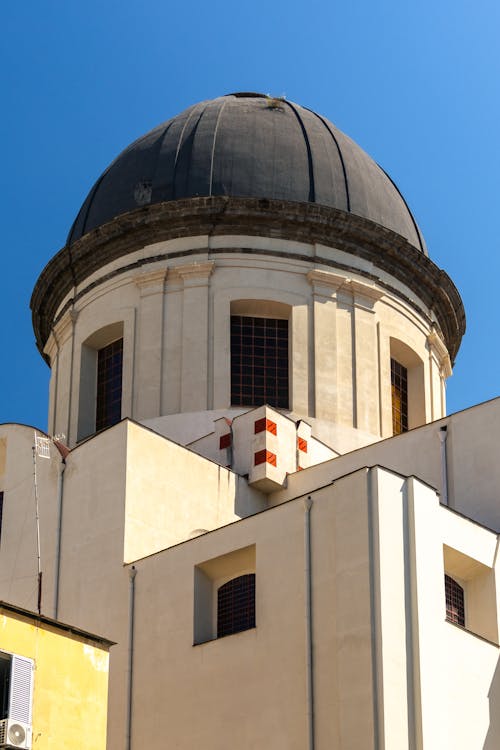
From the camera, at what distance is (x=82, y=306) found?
1657 inches

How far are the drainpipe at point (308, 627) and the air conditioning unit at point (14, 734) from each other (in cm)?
572

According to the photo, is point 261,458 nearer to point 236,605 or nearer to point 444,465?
point 444,465

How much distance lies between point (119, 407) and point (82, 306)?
354 cm

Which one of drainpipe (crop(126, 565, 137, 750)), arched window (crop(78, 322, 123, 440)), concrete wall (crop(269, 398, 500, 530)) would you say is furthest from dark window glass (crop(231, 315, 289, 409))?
drainpipe (crop(126, 565, 137, 750))

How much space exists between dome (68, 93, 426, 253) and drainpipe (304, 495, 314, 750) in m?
14.3

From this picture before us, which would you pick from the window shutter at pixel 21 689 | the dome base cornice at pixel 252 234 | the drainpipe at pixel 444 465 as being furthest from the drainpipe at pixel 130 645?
the dome base cornice at pixel 252 234

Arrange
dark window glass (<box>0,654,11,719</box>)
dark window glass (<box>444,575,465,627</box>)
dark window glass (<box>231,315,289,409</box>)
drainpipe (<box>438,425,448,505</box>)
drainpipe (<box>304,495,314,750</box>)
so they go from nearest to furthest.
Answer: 1. dark window glass (<box>0,654,11,719</box>)
2. drainpipe (<box>304,495,314,750</box>)
3. dark window glass (<box>444,575,465,627</box>)
4. drainpipe (<box>438,425,448,505</box>)
5. dark window glass (<box>231,315,289,409</box>)

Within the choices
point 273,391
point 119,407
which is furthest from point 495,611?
point 119,407

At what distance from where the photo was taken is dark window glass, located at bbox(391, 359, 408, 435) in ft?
134

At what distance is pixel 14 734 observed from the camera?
22.8 metres

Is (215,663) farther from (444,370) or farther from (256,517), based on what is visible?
(444,370)

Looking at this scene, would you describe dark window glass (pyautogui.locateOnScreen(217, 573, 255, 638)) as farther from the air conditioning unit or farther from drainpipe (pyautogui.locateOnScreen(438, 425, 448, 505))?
the air conditioning unit

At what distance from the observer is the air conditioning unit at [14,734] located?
22641mm

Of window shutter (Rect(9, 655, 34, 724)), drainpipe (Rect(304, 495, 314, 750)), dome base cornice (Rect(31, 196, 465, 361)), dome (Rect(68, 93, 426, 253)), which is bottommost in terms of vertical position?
window shutter (Rect(9, 655, 34, 724))
